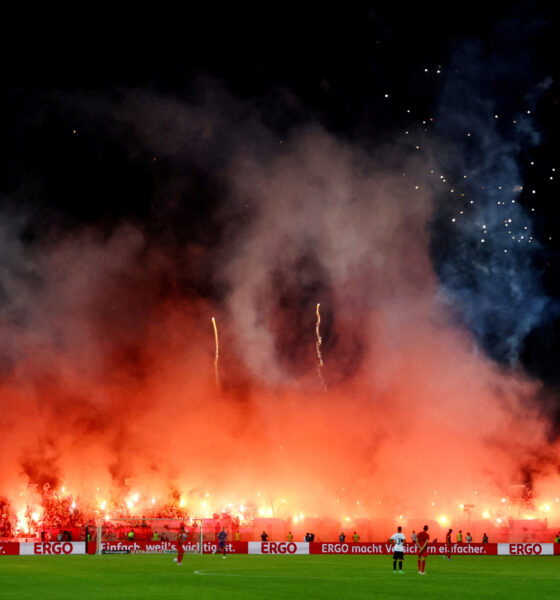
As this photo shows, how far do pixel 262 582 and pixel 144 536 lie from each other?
139ft

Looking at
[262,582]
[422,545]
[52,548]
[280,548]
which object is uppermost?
[422,545]

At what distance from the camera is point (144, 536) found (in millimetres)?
69125

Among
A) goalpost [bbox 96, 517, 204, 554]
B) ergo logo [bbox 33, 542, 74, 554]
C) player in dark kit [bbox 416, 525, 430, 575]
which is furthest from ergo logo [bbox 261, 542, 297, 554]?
player in dark kit [bbox 416, 525, 430, 575]

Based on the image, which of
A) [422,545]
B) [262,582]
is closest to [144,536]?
[422,545]

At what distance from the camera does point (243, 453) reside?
9438cm

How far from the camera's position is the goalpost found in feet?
194

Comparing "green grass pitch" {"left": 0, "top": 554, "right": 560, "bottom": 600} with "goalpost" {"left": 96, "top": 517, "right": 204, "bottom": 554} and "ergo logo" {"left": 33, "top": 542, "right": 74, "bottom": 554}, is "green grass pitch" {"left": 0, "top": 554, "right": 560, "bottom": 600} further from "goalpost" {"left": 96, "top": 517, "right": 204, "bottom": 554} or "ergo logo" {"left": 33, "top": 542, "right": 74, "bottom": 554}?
"goalpost" {"left": 96, "top": 517, "right": 204, "bottom": 554}

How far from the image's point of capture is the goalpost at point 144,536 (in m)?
59.2

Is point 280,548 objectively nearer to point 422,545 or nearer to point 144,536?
point 144,536

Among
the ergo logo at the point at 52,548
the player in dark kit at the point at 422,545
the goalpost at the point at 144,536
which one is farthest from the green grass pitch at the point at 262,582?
the goalpost at the point at 144,536

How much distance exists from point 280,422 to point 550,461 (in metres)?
29.2

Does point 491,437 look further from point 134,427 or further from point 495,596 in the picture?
point 495,596

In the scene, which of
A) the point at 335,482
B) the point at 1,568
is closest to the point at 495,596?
the point at 1,568

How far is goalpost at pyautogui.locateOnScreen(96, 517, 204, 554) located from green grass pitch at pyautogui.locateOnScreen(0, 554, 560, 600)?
17643 mm
